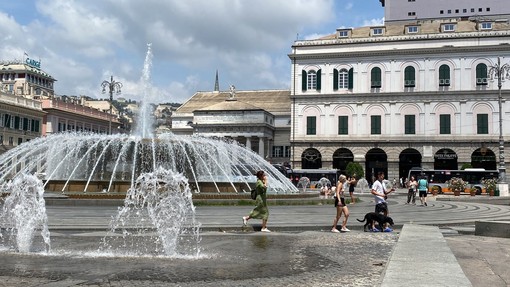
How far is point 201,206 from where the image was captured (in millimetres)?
19000

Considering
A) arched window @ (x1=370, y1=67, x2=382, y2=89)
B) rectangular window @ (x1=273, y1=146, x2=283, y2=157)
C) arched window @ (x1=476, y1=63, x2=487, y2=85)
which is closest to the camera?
arched window @ (x1=476, y1=63, x2=487, y2=85)

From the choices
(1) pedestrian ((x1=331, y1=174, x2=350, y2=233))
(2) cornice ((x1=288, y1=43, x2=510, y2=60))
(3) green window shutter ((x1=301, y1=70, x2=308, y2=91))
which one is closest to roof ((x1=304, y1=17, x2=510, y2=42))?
(2) cornice ((x1=288, y1=43, x2=510, y2=60))

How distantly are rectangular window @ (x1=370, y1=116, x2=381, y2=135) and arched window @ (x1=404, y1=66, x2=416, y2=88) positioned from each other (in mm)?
4911

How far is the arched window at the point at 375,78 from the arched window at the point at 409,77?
2.85 meters

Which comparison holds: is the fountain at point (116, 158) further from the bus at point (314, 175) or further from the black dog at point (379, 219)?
the bus at point (314, 175)

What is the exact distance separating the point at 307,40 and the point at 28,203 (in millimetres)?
53630

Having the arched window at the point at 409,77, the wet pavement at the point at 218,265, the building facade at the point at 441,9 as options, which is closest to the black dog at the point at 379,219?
the wet pavement at the point at 218,265

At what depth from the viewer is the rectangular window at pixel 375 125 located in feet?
188

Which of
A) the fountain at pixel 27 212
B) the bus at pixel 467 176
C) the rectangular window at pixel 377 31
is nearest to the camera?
the fountain at pixel 27 212

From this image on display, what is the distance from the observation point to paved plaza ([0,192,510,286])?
6.26 meters

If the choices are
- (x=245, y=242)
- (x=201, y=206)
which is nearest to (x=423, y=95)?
(x=201, y=206)

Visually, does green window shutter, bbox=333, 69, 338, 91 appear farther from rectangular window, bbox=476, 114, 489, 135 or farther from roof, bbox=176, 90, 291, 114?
roof, bbox=176, 90, 291, 114

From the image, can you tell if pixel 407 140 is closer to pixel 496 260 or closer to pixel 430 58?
pixel 430 58

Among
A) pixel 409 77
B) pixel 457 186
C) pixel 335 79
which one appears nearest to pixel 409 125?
pixel 409 77
